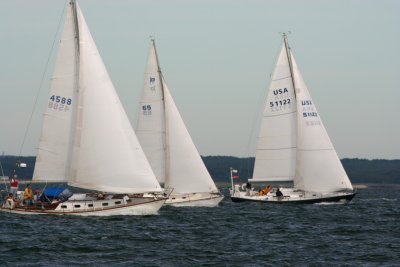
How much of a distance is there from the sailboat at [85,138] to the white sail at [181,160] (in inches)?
540

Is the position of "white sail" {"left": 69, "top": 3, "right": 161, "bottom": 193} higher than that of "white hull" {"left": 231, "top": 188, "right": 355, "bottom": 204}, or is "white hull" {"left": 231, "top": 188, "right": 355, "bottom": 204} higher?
"white sail" {"left": 69, "top": 3, "right": 161, "bottom": 193}

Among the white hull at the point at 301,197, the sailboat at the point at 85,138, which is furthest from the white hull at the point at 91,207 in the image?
the white hull at the point at 301,197

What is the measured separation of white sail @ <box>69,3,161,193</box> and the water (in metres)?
1.95

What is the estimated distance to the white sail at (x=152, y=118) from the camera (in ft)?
195

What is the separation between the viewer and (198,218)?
50.5 metres

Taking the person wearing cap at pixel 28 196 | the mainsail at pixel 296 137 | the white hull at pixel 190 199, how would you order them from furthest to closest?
the mainsail at pixel 296 137, the white hull at pixel 190 199, the person wearing cap at pixel 28 196

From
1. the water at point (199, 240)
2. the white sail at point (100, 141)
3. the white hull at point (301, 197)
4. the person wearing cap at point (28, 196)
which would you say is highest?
the white sail at point (100, 141)

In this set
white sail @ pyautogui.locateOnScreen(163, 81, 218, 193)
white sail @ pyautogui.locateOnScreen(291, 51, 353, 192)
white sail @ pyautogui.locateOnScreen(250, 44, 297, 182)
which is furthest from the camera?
white sail @ pyautogui.locateOnScreen(250, 44, 297, 182)

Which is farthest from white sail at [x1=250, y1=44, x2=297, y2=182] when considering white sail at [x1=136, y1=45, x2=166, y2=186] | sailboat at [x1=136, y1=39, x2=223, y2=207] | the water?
the water

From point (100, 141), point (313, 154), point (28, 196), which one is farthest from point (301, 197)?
point (28, 196)

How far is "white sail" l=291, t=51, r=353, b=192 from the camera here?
2493 inches

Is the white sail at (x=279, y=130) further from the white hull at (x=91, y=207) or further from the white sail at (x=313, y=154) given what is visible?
the white hull at (x=91, y=207)

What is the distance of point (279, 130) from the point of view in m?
64.6

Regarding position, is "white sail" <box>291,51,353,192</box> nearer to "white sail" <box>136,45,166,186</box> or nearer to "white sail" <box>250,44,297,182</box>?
"white sail" <box>250,44,297,182</box>
